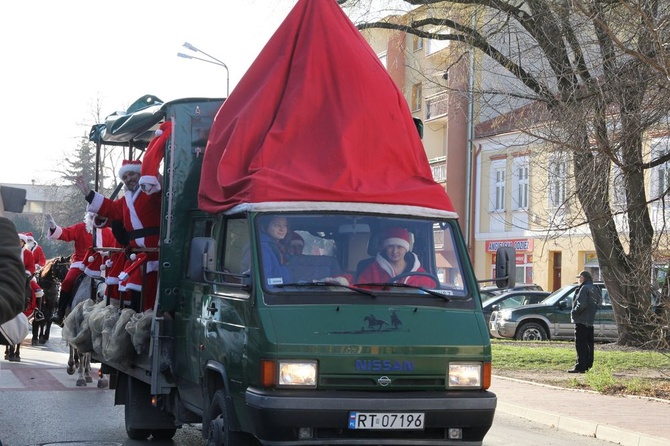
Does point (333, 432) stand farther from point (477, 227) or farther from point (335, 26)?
point (477, 227)

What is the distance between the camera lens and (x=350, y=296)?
768cm

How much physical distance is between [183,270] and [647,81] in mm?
8506

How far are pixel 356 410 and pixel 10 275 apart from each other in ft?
12.4

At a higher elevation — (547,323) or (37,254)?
(37,254)

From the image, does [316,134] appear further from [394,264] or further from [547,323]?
[547,323]

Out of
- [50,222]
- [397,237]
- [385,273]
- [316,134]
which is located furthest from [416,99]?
[385,273]

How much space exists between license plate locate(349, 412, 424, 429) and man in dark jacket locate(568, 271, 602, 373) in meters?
13.5

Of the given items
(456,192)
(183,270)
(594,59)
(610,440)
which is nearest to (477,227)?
(456,192)

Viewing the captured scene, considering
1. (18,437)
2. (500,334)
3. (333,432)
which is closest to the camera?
(333,432)

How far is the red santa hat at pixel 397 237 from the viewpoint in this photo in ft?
26.8

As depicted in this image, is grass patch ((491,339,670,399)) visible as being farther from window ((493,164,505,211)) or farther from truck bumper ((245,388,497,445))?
window ((493,164,505,211))

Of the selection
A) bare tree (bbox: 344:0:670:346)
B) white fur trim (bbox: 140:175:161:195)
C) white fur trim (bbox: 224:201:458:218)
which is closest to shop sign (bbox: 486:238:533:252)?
bare tree (bbox: 344:0:670:346)

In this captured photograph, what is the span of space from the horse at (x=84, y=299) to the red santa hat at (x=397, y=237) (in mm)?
4764

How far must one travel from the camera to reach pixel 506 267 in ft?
27.9
